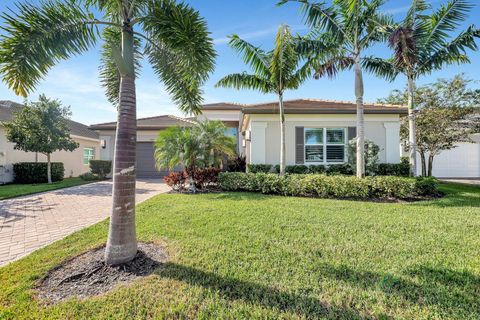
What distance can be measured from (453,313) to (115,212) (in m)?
4.62

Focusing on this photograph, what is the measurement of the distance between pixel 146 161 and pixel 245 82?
1078cm

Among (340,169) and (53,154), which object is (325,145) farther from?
(53,154)

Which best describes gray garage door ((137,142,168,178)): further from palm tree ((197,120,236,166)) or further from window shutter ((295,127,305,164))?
window shutter ((295,127,305,164))

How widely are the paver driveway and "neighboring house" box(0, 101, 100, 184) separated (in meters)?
6.86

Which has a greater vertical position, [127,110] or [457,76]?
[457,76]

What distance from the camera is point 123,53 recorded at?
146 inches

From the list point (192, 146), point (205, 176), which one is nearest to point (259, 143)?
point (205, 176)

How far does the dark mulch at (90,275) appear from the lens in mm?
2977

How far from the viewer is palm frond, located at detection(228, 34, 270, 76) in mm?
10016

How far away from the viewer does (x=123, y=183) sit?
3.49 metres

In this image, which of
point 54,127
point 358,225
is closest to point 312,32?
point 358,225

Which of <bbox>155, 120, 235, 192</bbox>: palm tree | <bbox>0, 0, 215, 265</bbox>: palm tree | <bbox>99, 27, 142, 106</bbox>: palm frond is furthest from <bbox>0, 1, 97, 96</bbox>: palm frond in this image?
<bbox>155, 120, 235, 192</bbox>: palm tree

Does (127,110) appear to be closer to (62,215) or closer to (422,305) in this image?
(422,305)

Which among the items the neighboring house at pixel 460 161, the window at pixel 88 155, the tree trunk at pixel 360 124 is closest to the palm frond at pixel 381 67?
the tree trunk at pixel 360 124
